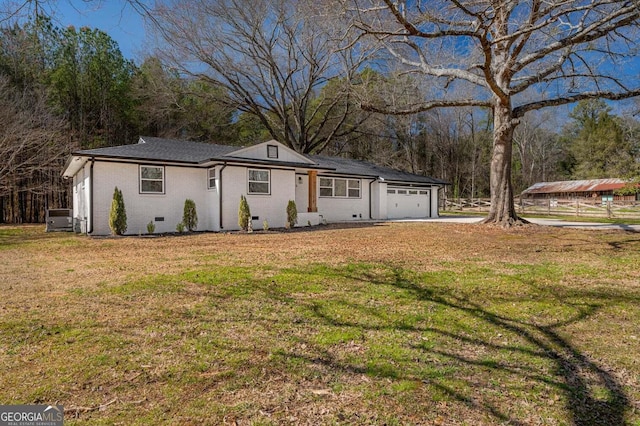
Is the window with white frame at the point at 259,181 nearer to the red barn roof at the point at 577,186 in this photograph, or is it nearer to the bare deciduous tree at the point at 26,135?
the bare deciduous tree at the point at 26,135

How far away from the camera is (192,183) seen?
14586 mm

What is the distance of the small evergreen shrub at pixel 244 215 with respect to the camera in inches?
551

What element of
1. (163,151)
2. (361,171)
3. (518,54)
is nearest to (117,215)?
(163,151)

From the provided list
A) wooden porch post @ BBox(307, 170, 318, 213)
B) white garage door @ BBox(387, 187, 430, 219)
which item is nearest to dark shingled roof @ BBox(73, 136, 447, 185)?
wooden porch post @ BBox(307, 170, 318, 213)

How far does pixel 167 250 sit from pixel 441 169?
117ft

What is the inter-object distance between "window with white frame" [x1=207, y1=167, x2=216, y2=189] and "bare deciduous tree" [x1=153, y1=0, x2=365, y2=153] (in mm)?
7594

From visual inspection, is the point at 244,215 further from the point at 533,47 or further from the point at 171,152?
the point at 533,47

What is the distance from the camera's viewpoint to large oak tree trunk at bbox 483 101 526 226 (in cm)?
1308

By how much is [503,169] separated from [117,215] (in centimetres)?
1386

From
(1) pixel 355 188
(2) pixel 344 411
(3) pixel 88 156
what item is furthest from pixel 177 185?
(2) pixel 344 411

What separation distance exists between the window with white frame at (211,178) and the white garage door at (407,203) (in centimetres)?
1061

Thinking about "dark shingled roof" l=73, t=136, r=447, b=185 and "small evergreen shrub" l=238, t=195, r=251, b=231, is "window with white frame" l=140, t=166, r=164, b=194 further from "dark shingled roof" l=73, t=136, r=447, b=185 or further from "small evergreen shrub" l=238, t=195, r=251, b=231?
"small evergreen shrub" l=238, t=195, r=251, b=231

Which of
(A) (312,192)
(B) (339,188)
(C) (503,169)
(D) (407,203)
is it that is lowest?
(D) (407,203)

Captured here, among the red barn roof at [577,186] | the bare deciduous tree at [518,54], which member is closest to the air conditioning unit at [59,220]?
the bare deciduous tree at [518,54]
